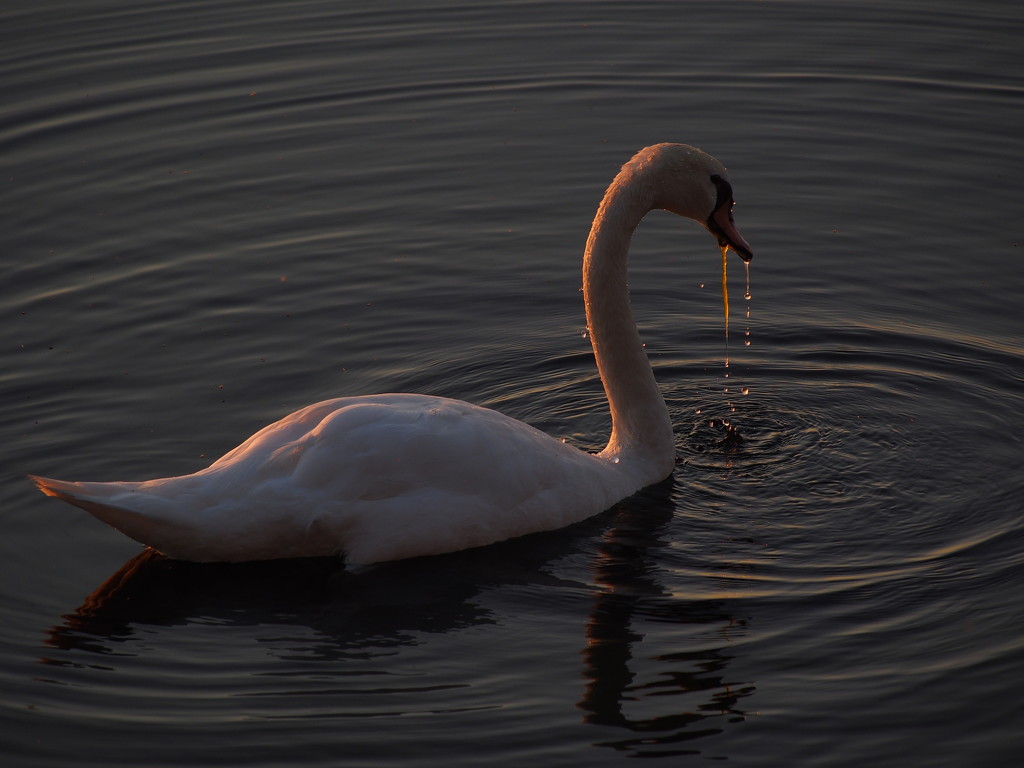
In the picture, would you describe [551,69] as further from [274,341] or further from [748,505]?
[748,505]

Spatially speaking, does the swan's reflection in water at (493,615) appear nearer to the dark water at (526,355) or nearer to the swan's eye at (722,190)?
the dark water at (526,355)

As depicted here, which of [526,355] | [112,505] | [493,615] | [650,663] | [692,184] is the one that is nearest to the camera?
[650,663]

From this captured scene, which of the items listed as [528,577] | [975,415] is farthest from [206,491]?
[975,415]

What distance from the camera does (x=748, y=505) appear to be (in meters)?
9.07

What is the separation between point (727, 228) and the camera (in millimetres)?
9508

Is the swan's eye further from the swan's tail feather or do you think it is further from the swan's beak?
the swan's tail feather

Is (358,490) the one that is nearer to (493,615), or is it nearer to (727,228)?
(493,615)

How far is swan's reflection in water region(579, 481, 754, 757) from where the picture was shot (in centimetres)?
705

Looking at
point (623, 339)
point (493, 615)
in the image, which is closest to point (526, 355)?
point (623, 339)

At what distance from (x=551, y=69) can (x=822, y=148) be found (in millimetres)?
3733

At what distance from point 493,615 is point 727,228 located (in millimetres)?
3073

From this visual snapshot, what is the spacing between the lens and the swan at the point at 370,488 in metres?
8.06

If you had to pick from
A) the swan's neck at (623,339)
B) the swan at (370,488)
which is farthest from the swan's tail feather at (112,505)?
the swan's neck at (623,339)

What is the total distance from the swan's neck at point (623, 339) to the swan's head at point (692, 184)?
0.09 meters
